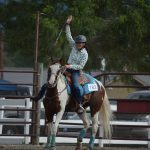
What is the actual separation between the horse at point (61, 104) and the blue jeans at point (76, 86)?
0.44ft

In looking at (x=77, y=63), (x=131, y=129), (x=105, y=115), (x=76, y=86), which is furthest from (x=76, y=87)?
(x=131, y=129)

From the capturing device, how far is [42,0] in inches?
805

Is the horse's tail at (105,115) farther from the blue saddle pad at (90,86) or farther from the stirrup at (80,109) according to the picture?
the stirrup at (80,109)

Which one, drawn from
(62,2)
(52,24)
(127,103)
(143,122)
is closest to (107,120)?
(127,103)

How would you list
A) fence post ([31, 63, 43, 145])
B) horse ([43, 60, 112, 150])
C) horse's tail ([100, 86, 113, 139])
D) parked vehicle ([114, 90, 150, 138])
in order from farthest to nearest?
parked vehicle ([114, 90, 150, 138]), fence post ([31, 63, 43, 145]), horse's tail ([100, 86, 113, 139]), horse ([43, 60, 112, 150])

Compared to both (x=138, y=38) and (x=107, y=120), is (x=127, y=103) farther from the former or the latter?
(x=138, y=38)

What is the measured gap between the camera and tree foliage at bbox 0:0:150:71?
19453 millimetres

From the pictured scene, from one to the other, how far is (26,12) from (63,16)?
135 cm

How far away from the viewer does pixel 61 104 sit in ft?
39.3

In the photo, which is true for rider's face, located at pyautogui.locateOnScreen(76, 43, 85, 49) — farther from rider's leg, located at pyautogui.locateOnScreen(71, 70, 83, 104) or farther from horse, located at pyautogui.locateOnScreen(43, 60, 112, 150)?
horse, located at pyautogui.locateOnScreen(43, 60, 112, 150)

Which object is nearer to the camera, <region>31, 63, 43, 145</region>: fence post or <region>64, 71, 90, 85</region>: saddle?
<region>64, 71, 90, 85</region>: saddle

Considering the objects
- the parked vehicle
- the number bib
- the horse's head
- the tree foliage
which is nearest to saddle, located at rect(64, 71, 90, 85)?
the number bib

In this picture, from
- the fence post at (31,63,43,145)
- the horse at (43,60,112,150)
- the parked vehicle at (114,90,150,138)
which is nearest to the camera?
the horse at (43,60,112,150)

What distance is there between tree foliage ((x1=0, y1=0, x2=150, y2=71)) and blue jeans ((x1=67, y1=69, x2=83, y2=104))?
21.9ft
